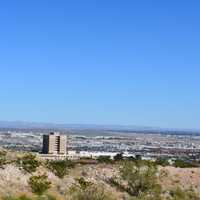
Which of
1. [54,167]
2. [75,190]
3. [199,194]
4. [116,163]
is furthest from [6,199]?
[116,163]

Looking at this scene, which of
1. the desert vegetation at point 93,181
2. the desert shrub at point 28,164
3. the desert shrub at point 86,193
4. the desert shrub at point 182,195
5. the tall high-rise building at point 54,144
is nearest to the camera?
the desert shrub at point 86,193

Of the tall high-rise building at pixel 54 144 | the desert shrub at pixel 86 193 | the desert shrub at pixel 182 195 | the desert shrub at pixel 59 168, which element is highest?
the tall high-rise building at pixel 54 144

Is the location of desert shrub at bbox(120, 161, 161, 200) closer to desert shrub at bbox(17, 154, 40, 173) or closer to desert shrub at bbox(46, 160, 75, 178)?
desert shrub at bbox(46, 160, 75, 178)

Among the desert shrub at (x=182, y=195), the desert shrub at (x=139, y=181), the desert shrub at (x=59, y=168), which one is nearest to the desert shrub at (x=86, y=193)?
the desert shrub at (x=59, y=168)

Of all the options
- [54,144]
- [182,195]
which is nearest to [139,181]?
[182,195]

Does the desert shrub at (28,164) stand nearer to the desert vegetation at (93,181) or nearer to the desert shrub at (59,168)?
the desert vegetation at (93,181)

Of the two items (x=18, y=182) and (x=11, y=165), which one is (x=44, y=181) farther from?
(x=11, y=165)

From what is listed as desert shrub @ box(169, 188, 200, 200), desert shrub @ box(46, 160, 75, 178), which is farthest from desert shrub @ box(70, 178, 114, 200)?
desert shrub @ box(169, 188, 200, 200)
